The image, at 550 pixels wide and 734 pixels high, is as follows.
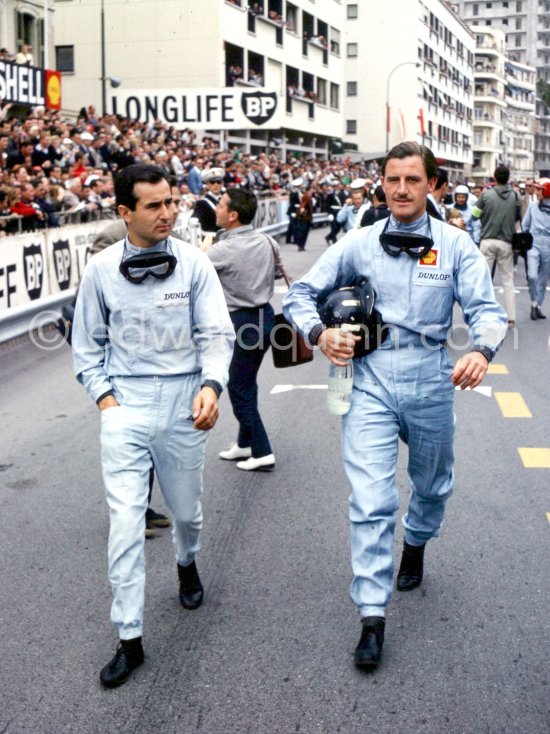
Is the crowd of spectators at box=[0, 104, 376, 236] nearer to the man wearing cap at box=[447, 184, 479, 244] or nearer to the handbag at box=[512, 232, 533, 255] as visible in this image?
the handbag at box=[512, 232, 533, 255]

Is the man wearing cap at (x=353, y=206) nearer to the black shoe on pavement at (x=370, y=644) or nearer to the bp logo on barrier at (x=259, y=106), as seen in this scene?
the black shoe on pavement at (x=370, y=644)

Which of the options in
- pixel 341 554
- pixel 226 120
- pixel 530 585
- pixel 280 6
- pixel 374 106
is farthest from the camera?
pixel 374 106

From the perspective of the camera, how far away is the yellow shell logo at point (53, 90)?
22500 mm

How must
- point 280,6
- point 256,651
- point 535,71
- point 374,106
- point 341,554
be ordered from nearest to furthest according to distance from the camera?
point 256,651 → point 341,554 → point 280,6 → point 374,106 → point 535,71

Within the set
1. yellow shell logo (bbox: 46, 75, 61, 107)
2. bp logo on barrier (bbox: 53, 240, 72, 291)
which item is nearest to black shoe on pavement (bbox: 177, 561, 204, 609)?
bp logo on barrier (bbox: 53, 240, 72, 291)

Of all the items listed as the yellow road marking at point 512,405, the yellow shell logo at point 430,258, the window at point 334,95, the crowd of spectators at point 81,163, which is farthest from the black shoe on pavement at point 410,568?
the window at point 334,95

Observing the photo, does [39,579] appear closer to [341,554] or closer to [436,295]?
[341,554]

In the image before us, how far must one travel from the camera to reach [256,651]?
396 centimetres

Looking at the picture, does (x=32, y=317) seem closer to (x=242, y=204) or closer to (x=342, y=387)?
(x=242, y=204)

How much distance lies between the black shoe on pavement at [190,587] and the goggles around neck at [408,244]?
156 cm

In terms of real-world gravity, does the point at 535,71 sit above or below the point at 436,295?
above

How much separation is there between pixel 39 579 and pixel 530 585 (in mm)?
2203

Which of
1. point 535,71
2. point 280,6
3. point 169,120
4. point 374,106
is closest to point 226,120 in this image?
point 169,120

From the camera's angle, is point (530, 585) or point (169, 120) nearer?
point (530, 585)
